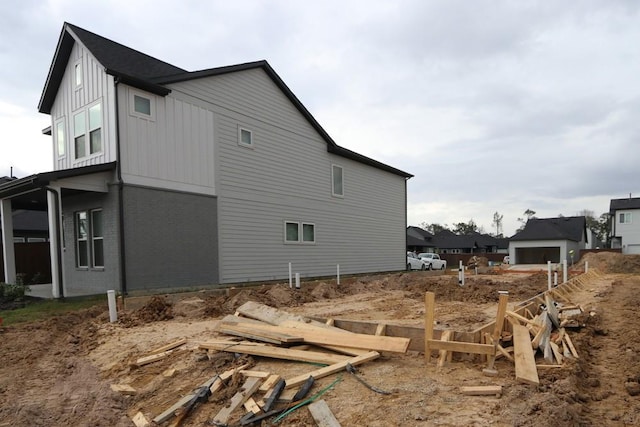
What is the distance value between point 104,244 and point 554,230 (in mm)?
37815

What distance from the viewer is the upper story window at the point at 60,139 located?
14.0m

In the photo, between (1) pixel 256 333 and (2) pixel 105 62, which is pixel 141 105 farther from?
(1) pixel 256 333

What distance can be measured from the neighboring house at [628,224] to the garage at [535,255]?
7.31 m

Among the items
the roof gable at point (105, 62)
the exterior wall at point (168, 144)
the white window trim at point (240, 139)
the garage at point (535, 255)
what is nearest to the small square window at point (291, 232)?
the white window trim at point (240, 139)

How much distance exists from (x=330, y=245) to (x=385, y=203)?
5.37 m

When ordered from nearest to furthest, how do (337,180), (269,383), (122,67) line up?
(269,383)
(122,67)
(337,180)

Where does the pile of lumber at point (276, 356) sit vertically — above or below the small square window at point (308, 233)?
below

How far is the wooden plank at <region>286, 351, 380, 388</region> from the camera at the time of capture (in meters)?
4.54

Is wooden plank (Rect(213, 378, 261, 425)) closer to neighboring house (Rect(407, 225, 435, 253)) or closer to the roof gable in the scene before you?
the roof gable

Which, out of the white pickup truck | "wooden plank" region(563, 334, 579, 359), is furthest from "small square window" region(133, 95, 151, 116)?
the white pickup truck

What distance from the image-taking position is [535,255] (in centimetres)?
4069

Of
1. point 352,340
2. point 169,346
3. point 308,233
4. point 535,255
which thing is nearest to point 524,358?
point 352,340

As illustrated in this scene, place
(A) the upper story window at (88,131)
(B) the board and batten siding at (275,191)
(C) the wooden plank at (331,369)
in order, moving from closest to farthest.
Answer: (C) the wooden plank at (331,369) < (A) the upper story window at (88,131) < (B) the board and batten siding at (275,191)

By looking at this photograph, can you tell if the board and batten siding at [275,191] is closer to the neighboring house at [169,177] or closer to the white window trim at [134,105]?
the neighboring house at [169,177]
